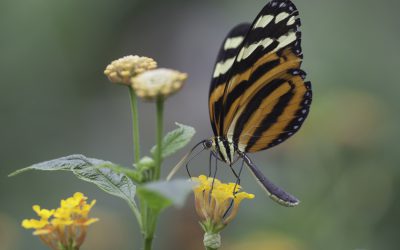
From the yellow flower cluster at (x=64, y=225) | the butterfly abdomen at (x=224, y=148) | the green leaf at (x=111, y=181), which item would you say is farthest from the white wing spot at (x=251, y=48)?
the yellow flower cluster at (x=64, y=225)

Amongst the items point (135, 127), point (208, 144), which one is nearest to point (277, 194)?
point (208, 144)

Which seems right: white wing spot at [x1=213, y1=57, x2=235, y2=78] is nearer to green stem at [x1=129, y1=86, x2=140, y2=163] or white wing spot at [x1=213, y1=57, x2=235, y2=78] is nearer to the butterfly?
the butterfly

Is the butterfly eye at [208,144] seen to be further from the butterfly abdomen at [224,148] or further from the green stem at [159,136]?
the green stem at [159,136]

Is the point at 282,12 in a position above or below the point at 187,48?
above

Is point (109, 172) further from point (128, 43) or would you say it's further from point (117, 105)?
point (128, 43)

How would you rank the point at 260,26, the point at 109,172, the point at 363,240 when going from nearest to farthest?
the point at 109,172
the point at 260,26
the point at 363,240

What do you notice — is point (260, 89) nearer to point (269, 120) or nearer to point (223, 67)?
point (269, 120)

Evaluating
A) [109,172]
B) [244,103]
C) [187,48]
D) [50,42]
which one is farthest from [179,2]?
[109,172]
